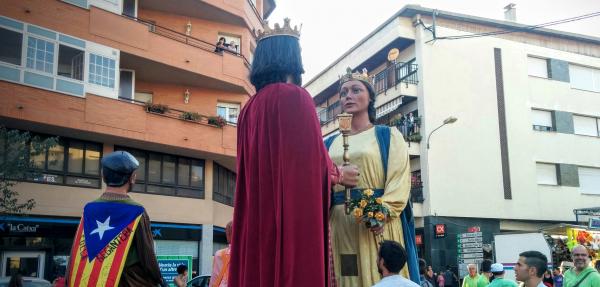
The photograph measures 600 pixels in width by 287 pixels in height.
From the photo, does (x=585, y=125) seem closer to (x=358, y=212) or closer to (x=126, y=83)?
(x=126, y=83)

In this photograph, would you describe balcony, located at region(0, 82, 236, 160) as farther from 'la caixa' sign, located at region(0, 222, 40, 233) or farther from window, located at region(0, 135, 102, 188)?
'la caixa' sign, located at region(0, 222, 40, 233)

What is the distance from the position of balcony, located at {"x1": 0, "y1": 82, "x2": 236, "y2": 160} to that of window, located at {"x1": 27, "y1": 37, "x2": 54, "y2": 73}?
935 mm

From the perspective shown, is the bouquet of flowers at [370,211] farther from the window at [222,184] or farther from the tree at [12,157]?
the window at [222,184]

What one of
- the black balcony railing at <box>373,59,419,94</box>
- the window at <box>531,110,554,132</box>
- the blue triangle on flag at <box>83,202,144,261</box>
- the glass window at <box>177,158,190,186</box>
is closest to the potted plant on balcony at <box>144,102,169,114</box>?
the glass window at <box>177,158,190,186</box>

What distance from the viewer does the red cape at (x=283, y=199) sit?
137 inches

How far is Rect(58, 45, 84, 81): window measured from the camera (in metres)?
22.5

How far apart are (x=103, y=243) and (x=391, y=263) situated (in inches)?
92.9

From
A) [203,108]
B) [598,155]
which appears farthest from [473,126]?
[203,108]

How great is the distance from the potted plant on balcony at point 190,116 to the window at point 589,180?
25.1 metres

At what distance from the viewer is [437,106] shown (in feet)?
115

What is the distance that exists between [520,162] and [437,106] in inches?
249

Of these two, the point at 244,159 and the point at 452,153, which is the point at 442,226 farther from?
the point at 244,159

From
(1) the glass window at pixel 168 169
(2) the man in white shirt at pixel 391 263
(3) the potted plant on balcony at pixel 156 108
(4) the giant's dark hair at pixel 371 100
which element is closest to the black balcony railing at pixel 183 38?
(3) the potted plant on balcony at pixel 156 108

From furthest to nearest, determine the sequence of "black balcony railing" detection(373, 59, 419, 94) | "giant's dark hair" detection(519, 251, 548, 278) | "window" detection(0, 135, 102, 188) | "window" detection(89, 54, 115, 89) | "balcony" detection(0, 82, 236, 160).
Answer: "black balcony railing" detection(373, 59, 419, 94) → "window" detection(89, 54, 115, 89) → "window" detection(0, 135, 102, 188) → "balcony" detection(0, 82, 236, 160) → "giant's dark hair" detection(519, 251, 548, 278)
